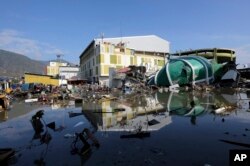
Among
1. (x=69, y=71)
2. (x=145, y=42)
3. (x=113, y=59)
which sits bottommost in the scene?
(x=69, y=71)

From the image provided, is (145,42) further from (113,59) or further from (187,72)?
(187,72)

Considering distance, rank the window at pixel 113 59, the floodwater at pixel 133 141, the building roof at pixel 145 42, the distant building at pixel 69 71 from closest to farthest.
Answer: the floodwater at pixel 133 141 < the window at pixel 113 59 < the building roof at pixel 145 42 < the distant building at pixel 69 71

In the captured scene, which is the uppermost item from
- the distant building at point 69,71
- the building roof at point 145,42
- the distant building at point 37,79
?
the building roof at point 145,42

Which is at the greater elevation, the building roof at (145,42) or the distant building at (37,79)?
the building roof at (145,42)

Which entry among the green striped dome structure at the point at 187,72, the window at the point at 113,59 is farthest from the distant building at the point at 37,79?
the green striped dome structure at the point at 187,72

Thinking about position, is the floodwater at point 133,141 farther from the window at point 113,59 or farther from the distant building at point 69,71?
the distant building at point 69,71

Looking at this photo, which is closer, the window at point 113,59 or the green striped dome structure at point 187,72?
the green striped dome structure at point 187,72

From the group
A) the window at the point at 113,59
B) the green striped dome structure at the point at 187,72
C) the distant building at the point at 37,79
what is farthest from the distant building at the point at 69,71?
the green striped dome structure at the point at 187,72

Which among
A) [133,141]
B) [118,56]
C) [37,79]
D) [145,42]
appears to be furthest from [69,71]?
[133,141]

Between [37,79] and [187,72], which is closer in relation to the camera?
[187,72]

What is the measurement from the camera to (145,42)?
3361 inches

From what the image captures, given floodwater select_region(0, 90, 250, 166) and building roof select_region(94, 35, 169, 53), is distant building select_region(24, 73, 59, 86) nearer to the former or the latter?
building roof select_region(94, 35, 169, 53)

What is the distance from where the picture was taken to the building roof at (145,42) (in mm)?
81500

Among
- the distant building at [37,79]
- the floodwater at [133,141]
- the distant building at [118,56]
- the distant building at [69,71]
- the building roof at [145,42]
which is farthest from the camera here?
the distant building at [69,71]
